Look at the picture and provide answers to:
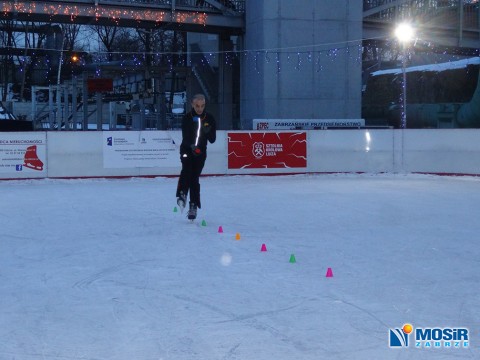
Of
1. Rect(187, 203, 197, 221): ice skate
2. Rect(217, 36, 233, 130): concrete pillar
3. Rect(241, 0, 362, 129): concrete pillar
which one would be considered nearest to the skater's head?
Rect(187, 203, 197, 221): ice skate

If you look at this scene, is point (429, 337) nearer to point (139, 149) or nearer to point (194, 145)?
point (194, 145)

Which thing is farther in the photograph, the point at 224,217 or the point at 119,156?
the point at 119,156

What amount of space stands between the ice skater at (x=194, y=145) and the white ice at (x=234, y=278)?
1.51ft

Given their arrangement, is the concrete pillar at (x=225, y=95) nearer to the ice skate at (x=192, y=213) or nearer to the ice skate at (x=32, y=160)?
the ice skate at (x=32, y=160)

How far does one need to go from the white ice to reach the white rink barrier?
160 inches

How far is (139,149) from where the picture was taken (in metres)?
16.1

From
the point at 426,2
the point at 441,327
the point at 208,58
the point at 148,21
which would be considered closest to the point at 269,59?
the point at 148,21

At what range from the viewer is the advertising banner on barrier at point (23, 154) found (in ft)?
50.5

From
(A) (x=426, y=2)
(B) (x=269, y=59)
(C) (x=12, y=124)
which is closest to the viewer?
(B) (x=269, y=59)

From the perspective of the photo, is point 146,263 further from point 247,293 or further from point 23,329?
point 23,329

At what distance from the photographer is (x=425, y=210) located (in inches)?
425

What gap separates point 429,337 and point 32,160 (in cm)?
1275

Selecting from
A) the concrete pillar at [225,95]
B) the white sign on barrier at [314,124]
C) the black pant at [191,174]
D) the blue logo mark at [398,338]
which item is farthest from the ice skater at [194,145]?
the concrete pillar at [225,95]

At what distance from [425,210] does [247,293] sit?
6.04m
